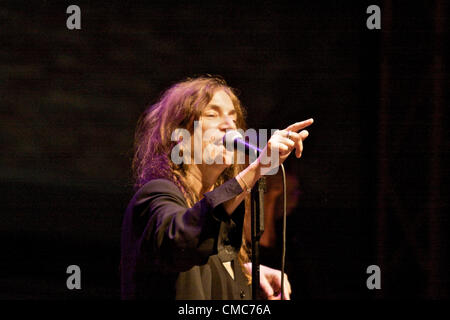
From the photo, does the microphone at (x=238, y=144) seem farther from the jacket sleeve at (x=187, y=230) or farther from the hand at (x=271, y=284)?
the hand at (x=271, y=284)

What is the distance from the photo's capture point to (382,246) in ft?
10.8

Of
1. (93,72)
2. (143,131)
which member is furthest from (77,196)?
(143,131)

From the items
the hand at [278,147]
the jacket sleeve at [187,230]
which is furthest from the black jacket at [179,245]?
the hand at [278,147]

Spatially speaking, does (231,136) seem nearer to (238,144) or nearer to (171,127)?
(238,144)

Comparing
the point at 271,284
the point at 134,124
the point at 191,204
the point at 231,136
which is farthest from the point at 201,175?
the point at 134,124

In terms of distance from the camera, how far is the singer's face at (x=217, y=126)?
1.81 metres

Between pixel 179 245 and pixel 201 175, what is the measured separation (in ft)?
1.78

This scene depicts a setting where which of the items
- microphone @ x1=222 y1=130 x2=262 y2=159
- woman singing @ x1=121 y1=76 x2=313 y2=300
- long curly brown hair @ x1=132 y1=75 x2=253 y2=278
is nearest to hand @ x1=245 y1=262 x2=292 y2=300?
woman singing @ x1=121 y1=76 x2=313 y2=300

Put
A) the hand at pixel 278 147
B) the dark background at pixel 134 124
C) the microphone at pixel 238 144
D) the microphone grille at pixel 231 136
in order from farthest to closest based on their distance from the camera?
the dark background at pixel 134 124 < the microphone grille at pixel 231 136 < the microphone at pixel 238 144 < the hand at pixel 278 147

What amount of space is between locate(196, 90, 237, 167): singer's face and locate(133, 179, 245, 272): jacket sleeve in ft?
1.01

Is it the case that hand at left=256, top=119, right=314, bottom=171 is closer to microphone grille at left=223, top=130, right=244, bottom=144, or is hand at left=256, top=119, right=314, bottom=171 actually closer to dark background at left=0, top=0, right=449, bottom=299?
microphone grille at left=223, top=130, right=244, bottom=144

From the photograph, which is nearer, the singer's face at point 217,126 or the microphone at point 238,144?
the microphone at point 238,144

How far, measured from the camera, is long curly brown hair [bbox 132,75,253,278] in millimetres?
1806
